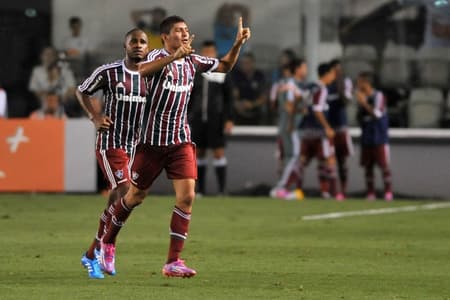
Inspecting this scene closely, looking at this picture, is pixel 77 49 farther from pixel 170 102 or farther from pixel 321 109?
pixel 170 102

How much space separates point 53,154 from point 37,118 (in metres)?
Result: 0.84

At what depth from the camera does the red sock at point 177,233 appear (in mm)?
11820

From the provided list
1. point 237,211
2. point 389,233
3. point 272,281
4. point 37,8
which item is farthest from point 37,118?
point 272,281

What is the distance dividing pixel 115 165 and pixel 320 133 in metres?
11.3

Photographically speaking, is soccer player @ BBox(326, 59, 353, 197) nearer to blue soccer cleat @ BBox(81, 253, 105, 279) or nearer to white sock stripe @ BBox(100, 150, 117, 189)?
white sock stripe @ BBox(100, 150, 117, 189)

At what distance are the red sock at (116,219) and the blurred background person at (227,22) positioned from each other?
14.2 m

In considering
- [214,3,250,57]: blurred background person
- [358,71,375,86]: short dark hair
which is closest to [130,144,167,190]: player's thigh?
[358,71,375,86]: short dark hair

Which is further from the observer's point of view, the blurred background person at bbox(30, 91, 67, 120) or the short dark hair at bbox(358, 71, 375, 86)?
the blurred background person at bbox(30, 91, 67, 120)

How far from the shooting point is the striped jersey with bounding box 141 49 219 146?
39.2 feet

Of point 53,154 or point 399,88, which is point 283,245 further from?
point 399,88

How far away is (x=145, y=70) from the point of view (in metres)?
11.6

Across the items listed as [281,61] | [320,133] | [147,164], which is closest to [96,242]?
[147,164]

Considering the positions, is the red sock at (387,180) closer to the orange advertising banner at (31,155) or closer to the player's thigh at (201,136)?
the player's thigh at (201,136)

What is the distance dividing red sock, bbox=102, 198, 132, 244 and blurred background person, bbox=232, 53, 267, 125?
45.5 ft
